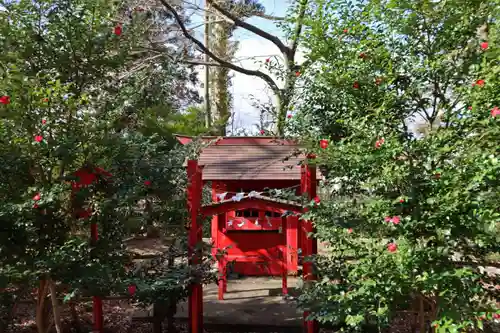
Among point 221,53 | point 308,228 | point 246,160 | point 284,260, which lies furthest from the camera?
point 221,53

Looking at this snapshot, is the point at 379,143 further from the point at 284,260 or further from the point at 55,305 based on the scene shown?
the point at 284,260

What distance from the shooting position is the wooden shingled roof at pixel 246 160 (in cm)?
554

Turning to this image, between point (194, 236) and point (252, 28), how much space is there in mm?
7001

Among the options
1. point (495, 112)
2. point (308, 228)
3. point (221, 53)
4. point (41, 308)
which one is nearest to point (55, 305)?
point (41, 308)

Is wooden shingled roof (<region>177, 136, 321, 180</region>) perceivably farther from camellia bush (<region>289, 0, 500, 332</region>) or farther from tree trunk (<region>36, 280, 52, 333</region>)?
tree trunk (<region>36, 280, 52, 333</region>)

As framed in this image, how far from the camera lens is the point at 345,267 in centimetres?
370

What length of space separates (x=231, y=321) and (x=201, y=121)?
935 centimetres

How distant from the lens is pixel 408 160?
10.1 feet

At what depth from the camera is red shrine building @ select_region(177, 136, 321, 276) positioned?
555 cm

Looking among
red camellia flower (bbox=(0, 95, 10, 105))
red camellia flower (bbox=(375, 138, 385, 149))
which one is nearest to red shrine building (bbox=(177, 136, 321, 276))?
red camellia flower (bbox=(375, 138, 385, 149))

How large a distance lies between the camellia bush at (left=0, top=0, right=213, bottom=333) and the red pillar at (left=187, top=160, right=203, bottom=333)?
0.21 m

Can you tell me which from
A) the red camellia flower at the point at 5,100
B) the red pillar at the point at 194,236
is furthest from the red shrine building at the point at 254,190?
the red camellia flower at the point at 5,100

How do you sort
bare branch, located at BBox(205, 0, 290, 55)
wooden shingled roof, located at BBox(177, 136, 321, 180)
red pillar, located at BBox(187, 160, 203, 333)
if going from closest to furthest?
red pillar, located at BBox(187, 160, 203, 333)
wooden shingled roof, located at BBox(177, 136, 321, 180)
bare branch, located at BBox(205, 0, 290, 55)

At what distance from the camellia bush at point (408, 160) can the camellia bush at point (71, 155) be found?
1.70 meters
